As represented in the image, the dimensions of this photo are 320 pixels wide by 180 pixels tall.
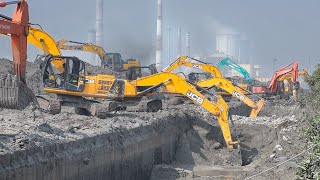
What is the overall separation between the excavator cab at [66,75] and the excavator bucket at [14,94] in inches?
Answer: 311

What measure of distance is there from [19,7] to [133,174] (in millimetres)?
6764

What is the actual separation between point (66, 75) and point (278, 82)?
3101 centimetres

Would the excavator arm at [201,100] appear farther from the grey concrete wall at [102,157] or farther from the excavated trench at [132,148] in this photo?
the grey concrete wall at [102,157]

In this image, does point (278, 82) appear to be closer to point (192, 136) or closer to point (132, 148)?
point (192, 136)

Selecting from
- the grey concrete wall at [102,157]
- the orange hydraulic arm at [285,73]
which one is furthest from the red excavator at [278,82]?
the grey concrete wall at [102,157]

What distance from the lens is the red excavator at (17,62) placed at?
1593 centimetres

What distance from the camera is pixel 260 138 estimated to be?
29.9m

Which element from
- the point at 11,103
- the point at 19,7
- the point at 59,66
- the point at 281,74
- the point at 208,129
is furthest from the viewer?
the point at 281,74

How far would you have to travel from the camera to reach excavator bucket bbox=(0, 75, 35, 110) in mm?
15906

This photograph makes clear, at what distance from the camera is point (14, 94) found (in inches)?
627

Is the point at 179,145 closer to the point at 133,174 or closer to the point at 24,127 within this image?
the point at 133,174

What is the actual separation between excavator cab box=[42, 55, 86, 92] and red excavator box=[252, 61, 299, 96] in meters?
24.8

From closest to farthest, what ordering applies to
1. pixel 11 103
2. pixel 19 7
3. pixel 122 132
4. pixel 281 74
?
pixel 11 103
pixel 19 7
pixel 122 132
pixel 281 74

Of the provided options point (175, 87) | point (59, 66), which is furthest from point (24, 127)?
point (175, 87)
